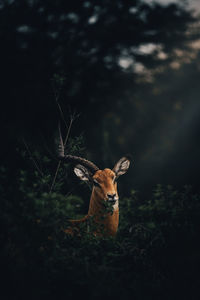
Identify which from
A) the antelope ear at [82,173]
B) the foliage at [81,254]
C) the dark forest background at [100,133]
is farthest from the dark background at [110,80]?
the foliage at [81,254]

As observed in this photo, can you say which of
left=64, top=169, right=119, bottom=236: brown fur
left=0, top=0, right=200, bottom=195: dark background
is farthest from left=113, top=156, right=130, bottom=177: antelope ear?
left=0, top=0, right=200, bottom=195: dark background

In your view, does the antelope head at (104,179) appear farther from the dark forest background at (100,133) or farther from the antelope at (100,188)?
the dark forest background at (100,133)

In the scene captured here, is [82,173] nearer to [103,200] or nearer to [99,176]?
[99,176]

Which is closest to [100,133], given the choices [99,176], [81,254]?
[99,176]

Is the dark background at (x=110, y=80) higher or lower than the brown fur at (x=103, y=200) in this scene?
higher

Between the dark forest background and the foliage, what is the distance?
1 cm

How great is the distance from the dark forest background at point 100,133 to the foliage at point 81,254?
1cm

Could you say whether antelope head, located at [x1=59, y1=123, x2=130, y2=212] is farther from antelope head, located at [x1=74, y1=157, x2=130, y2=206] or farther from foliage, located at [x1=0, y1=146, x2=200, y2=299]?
foliage, located at [x1=0, y1=146, x2=200, y2=299]

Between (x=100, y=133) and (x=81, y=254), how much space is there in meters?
5.99

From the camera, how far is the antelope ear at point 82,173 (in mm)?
4793

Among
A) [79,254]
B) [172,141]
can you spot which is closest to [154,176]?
[172,141]

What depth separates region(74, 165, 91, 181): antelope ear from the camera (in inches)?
189

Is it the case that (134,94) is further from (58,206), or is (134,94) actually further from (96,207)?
(58,206)

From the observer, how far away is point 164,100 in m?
11.5
